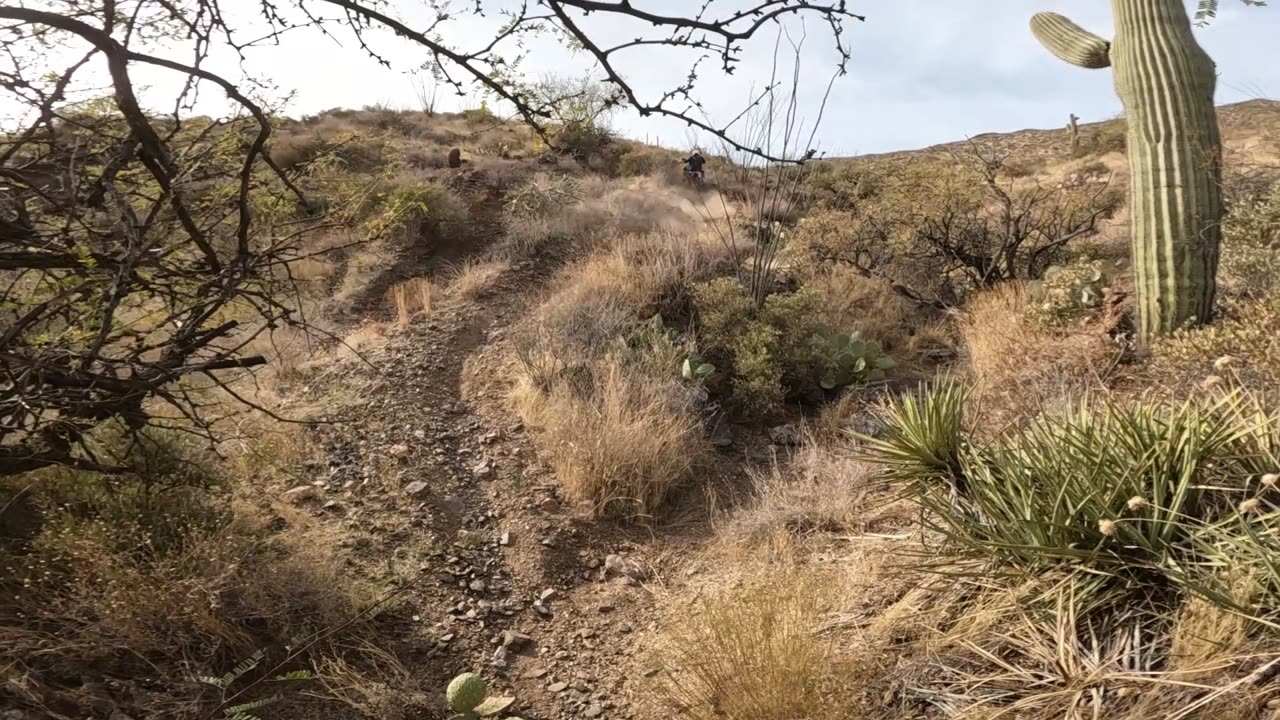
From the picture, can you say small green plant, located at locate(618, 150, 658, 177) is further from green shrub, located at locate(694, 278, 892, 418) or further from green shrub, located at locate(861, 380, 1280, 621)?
green shrub, located at locate(861, 380, 1280, 621)

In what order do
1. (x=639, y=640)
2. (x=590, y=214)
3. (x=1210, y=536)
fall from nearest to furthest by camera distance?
(x=1210, y=536) < (x=639, y=640) < (x=590, y=214)

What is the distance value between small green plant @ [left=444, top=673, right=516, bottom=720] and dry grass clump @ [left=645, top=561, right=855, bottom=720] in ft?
2.08

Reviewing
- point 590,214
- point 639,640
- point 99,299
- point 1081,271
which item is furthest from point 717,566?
point 590,214

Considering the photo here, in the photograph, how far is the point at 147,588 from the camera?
9.38 ft

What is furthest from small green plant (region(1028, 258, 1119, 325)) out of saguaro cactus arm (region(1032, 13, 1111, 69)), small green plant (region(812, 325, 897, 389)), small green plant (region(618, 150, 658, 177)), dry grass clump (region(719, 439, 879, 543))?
small green plant (region(618, 150, 658, 177))

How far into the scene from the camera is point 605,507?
4547mm

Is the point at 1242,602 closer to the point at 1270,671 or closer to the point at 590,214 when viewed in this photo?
the point at 1270,671

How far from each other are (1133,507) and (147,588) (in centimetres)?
357

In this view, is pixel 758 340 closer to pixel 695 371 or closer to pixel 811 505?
pixel 695 371

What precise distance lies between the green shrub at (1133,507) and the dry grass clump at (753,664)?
2.27 ft

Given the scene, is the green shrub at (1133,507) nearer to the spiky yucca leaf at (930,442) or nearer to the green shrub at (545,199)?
the spiky yucca leaf at (930,442)

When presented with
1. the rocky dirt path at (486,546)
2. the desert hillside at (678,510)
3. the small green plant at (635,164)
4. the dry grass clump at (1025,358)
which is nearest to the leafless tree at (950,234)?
the desert hillside at (678,510)

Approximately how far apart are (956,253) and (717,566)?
5838 mm

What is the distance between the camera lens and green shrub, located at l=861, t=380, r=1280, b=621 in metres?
2.48
